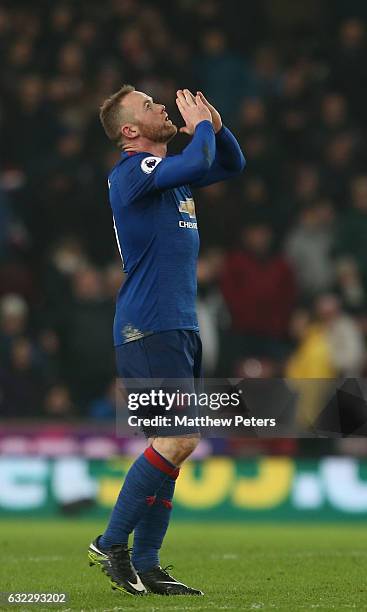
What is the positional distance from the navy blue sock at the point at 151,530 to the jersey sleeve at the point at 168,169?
4.64ft

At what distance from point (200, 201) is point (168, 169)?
8.62 m

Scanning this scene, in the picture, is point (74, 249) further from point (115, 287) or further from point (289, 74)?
point (289, 74)

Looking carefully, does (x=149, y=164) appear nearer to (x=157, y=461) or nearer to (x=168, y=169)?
(x=168, y=169)

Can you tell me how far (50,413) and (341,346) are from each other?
2950 millimetres

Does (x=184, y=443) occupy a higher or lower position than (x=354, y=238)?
lower

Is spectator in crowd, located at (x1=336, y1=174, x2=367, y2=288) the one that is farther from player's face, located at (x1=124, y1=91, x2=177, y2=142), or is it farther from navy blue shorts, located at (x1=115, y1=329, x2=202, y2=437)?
navy blue shorts, located at (x1=115, y1=329, x2=202, y2=437)

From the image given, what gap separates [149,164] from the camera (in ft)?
22.5

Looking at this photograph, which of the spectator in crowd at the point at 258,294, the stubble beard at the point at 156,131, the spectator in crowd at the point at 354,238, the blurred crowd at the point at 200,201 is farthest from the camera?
the spectator in crowd at the point at 354,238

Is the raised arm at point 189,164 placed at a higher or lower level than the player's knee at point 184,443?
higher

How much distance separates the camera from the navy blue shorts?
22.3 feet

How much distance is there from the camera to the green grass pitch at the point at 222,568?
652cm

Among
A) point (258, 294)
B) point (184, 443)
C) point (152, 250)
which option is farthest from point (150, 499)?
point (258, 294)

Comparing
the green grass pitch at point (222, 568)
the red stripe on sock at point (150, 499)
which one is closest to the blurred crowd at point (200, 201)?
the green grass pitch at point (222, 568)

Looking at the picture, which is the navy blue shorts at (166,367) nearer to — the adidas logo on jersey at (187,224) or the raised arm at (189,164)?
the adidas logo on jersey at (187,224)
